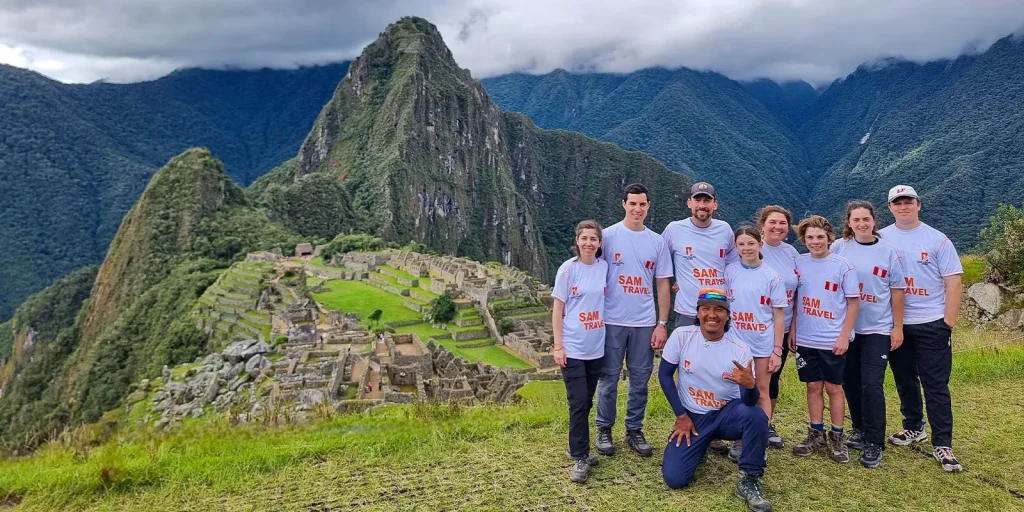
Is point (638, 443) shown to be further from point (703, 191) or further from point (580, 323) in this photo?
point (703, 191)

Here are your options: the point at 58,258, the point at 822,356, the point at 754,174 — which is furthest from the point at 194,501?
the point at 754,174

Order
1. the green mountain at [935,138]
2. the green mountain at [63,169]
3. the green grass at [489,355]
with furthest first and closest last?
the green mountain at [63,169]
the green mountain at [935,138]
the green grass at [489,355]

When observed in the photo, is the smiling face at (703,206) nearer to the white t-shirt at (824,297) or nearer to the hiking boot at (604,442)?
the white t-shirt at (824,297)

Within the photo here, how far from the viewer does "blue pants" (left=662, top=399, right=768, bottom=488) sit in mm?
4355

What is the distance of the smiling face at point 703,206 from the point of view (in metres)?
5.11

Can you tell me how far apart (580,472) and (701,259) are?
2.13 metres

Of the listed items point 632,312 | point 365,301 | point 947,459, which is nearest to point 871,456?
point 947,459

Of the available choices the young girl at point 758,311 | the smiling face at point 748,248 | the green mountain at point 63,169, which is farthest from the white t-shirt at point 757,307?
the green mountain at point 63,169

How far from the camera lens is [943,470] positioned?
487 centimetres

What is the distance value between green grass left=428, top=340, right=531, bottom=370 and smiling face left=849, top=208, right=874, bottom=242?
18948 millimetres

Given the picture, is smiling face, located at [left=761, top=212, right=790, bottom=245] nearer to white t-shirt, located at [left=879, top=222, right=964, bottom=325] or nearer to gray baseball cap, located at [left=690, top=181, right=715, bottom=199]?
gray baseball cap, located at [left=690, top=181, right=715, bottom=199]

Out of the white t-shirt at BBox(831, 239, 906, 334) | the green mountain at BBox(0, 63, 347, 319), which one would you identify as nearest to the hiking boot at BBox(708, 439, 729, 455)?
the white t-shirt at BBox(831, 239, 906, 334)

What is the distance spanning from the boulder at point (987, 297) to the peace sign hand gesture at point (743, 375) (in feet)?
31.8

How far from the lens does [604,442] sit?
17.3 ft
